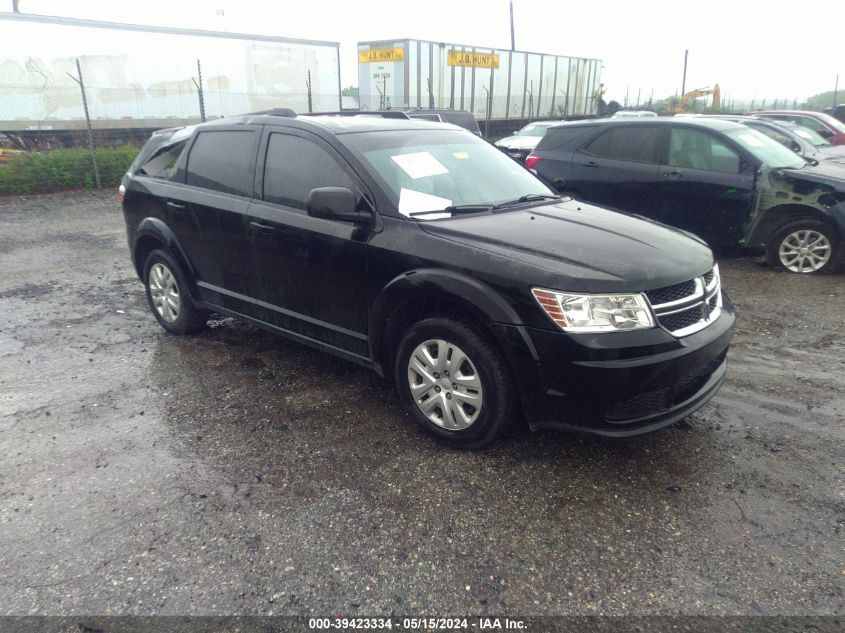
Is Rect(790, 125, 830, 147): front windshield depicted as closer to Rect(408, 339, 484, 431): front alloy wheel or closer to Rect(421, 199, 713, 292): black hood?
Rect(421, 199, 713, 292): black hood

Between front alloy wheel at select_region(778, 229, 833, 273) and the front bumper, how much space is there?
4.51 metres

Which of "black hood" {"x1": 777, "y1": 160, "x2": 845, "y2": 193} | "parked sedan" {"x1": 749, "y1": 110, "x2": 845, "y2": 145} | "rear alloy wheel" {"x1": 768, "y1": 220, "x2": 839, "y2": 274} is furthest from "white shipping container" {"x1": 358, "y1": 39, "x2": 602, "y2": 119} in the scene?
"rear alloy wheel" {"x1": 768, "y1": 220, "x2": 839, "y2": 274}

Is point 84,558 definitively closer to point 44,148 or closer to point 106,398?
point 106,398

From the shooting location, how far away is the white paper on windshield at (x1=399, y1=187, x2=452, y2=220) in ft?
11.4

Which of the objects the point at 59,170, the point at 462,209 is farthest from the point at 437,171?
the point at 59,170

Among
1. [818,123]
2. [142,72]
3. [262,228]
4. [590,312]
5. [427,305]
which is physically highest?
[142,72]

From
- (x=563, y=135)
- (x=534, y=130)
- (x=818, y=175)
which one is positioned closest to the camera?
(x=818, y=175)

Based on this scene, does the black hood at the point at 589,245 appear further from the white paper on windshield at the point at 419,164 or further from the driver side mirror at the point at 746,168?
the driver side mirror at the point at 746,168

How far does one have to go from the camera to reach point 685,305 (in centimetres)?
307

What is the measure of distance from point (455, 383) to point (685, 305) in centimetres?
123

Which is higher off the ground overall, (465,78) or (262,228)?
(465,78)

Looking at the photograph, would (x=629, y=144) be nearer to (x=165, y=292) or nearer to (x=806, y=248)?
(x=806, y=248)

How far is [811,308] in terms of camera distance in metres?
5.61

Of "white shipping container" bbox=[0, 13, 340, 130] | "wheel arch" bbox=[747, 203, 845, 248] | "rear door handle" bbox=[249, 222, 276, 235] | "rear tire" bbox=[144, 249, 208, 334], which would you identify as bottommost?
"rear tire" bbox=[144, 249, 208, 334]
